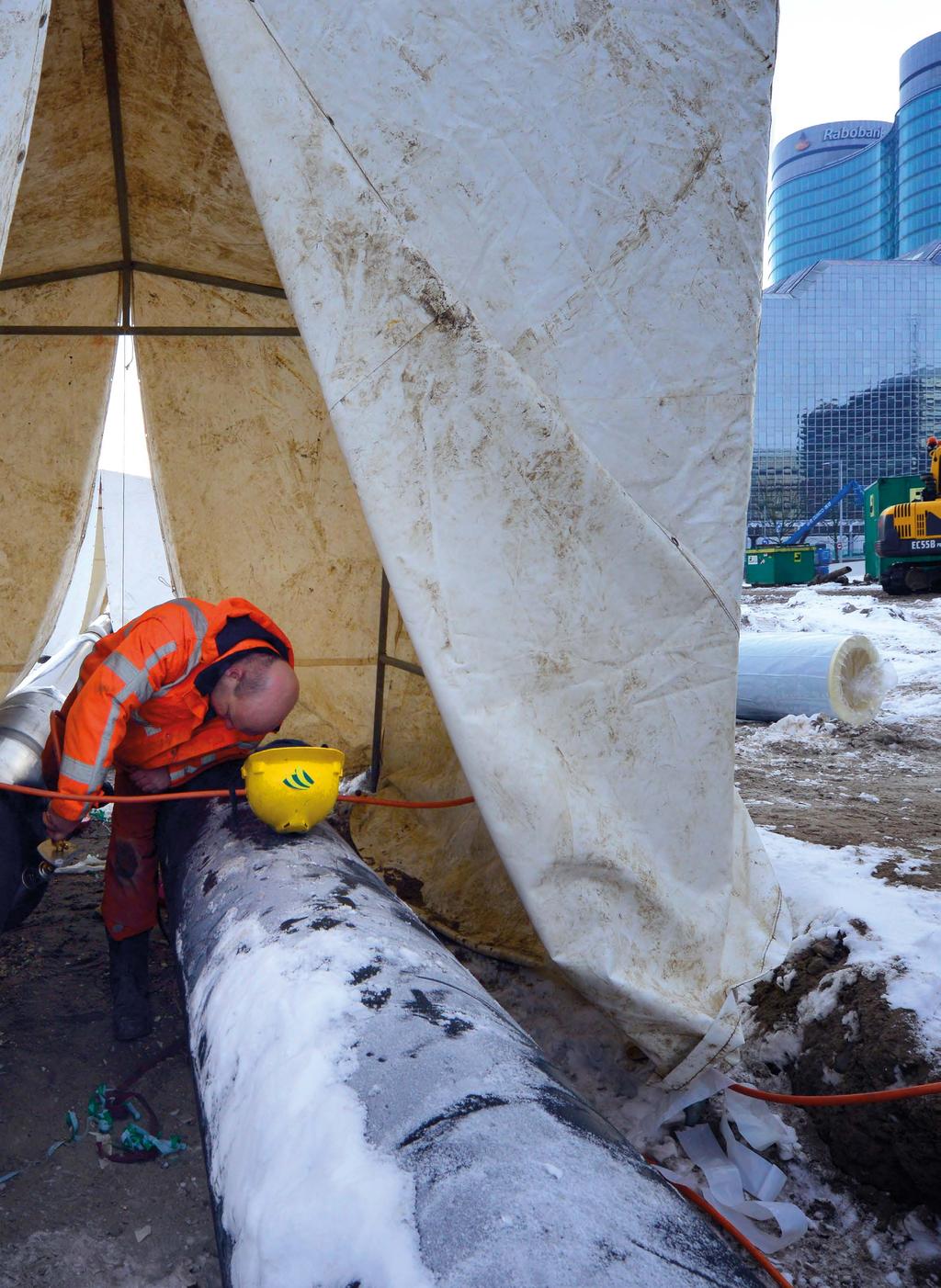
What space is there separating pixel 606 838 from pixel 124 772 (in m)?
1.95

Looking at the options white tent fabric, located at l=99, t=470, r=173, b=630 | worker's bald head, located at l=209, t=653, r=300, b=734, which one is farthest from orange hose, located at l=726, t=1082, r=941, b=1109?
white tent fabric, located at l=99, t=470, r=173, b=630

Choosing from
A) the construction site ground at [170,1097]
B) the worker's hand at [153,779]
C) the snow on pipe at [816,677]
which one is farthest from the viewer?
the snow on pipe at [816,677]

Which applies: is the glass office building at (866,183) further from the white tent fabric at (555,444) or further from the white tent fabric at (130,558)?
the white tent fabric at (555,444)

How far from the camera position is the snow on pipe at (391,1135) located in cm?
111

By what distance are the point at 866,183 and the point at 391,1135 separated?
98.6 m

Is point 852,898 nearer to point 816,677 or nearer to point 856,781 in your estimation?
point 856,781

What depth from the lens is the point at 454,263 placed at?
208 cm

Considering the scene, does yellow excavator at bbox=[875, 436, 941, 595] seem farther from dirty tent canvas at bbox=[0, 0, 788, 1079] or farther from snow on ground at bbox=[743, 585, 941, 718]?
dirty tent canvas at bbox=[0, 0, 788, 1079]

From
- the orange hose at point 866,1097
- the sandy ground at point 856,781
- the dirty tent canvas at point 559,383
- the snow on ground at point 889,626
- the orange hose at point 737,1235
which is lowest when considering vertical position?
the orange hose at point 737,1235

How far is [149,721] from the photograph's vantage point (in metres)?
3.14

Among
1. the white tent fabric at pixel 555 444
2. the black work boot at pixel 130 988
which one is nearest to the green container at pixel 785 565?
the black work boot at pixel 130 988

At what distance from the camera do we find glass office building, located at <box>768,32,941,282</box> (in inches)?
2891

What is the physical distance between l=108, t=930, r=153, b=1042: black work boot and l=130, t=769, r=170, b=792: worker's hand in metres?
0.50

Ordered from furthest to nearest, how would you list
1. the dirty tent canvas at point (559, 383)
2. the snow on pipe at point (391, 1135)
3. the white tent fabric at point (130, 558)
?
the white tent fabric at point (130, 558)
the dirty tent canvas at point (559, 383)
the snow on pipe at point (391, 1135)
